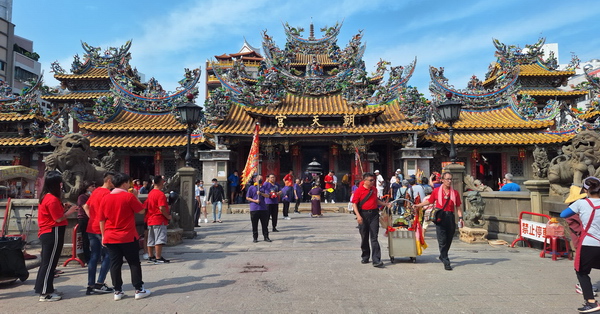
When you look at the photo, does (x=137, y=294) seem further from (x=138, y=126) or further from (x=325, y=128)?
(x=138, y=126)

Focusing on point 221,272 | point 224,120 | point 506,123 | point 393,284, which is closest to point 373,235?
point 393,284

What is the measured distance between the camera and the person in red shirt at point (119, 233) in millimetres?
4406

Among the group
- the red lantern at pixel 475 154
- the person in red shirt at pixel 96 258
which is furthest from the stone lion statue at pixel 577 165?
the red lantern at pixel 475 154

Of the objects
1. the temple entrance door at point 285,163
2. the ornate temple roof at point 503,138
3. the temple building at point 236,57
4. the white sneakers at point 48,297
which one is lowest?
the white sneakers at point 48,297

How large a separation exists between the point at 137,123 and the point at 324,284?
53.9 ft

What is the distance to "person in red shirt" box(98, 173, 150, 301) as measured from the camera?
441 cm

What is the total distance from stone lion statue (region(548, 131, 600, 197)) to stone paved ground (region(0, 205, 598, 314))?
5.17 ft

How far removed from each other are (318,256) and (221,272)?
1.98 m

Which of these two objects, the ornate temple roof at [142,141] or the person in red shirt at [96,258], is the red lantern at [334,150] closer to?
the ornate temple roof at [142,141]

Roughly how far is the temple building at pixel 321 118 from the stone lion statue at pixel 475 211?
23.2 feet

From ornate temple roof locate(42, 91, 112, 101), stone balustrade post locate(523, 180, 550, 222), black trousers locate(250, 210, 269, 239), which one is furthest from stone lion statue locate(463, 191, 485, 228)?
ornate temple roof locate(42, 91, 112, 101)

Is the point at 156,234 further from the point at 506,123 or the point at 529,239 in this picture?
the point at 506,123

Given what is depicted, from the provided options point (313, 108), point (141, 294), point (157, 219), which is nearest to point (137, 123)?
point (313, 108)

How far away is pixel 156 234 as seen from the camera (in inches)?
262
